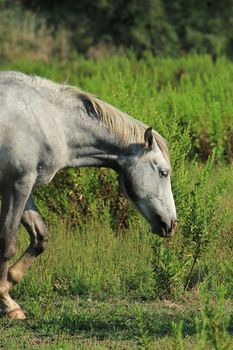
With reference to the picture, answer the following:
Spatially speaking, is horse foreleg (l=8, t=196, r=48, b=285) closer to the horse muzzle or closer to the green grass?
the green grass

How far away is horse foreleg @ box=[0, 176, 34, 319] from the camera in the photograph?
7422mm

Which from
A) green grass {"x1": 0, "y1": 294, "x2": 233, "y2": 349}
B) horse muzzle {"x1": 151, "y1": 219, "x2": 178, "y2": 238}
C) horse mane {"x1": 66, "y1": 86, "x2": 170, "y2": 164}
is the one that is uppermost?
horse mane {"x1": 66, "y1": 86, "x2": 170, "y2": 164}

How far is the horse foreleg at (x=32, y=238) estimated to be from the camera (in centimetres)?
784

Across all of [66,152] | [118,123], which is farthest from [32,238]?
[118,123]

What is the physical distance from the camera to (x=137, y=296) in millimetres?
8219

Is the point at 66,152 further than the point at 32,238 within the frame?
No

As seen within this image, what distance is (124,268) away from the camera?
867cm

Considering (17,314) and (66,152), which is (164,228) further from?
(17,314)

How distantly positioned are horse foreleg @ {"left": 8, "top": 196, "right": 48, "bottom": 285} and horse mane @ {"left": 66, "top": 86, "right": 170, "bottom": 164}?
30.5 inches

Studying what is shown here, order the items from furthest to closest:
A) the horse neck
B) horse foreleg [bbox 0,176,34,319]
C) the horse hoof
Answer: the horse neck, the horse hoof, horse foreleg [bbox 0,176,34,319]

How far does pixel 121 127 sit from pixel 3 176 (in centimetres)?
95

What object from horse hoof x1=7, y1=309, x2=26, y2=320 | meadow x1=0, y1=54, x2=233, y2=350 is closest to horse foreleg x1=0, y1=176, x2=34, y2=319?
horse hoof x1=7, y1=309, x2=26, y2=320

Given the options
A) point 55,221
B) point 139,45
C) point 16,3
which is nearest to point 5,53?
point 16,3

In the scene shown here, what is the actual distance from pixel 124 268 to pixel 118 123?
1429 mm
